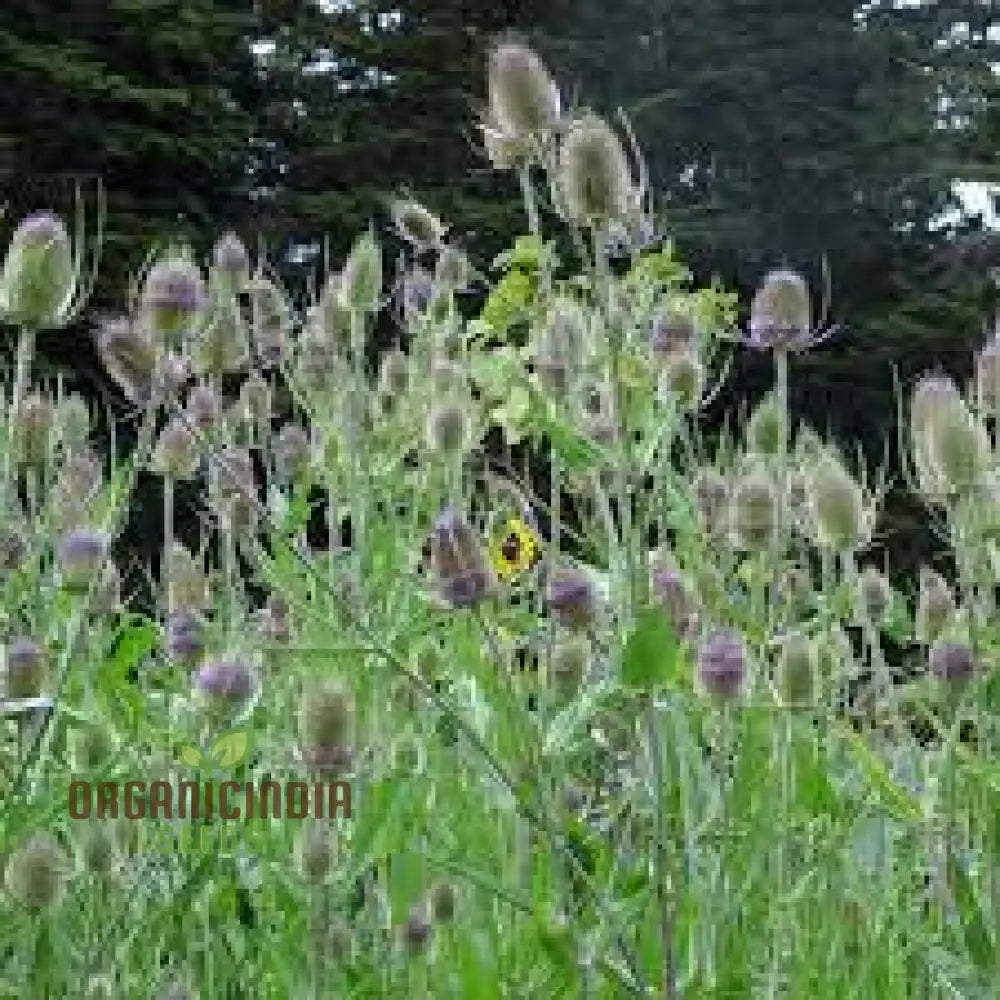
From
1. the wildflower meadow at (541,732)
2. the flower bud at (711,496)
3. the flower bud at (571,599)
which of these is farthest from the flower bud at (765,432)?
the flower bud at (571,599)

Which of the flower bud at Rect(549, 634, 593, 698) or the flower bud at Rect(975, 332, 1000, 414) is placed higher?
the flower bud at Rect(975, 332, 1000, 414)

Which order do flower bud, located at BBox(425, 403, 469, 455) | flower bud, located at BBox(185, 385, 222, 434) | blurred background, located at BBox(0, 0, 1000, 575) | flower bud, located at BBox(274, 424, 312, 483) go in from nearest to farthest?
1. flower bud, located at BBox(425, 403, 469, 455)
2. flower bud, located at BBox(185, 385, 222, 434)
3. flower bud, located at BBox(274, 424, 312, 483)
4. blurred background, located at BBox(0, 0, 1000, 575)

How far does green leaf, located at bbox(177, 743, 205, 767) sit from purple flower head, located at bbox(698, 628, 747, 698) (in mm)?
397

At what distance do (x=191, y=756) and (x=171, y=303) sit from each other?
447mm

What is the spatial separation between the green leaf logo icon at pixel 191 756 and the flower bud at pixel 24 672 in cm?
14

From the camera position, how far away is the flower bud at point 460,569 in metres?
1.28

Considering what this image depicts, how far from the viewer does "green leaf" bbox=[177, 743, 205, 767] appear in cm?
160

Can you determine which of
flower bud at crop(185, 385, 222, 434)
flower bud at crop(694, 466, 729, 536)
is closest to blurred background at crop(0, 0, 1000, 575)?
flower bud at crop(185, 385, 222, 434)

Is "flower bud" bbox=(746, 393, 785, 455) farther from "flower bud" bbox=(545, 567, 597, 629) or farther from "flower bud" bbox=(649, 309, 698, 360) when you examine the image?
"flower bud" bbox=(545, 567, 597, 629)

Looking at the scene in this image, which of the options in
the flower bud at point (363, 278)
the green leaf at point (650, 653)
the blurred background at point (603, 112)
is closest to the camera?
the green leaf at point (650, 653)

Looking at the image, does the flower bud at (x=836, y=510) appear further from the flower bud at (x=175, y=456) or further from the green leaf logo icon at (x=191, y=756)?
the flower bud at (x=175, y=456)

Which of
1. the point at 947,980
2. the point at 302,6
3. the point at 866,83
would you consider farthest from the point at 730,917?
the point at 866,83

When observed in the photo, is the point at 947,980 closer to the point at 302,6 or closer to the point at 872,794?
the point at 872,794

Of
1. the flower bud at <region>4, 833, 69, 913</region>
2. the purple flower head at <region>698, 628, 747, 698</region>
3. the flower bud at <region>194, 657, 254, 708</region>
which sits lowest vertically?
the flower bud at <region>4, 833, 69, 913</region>
